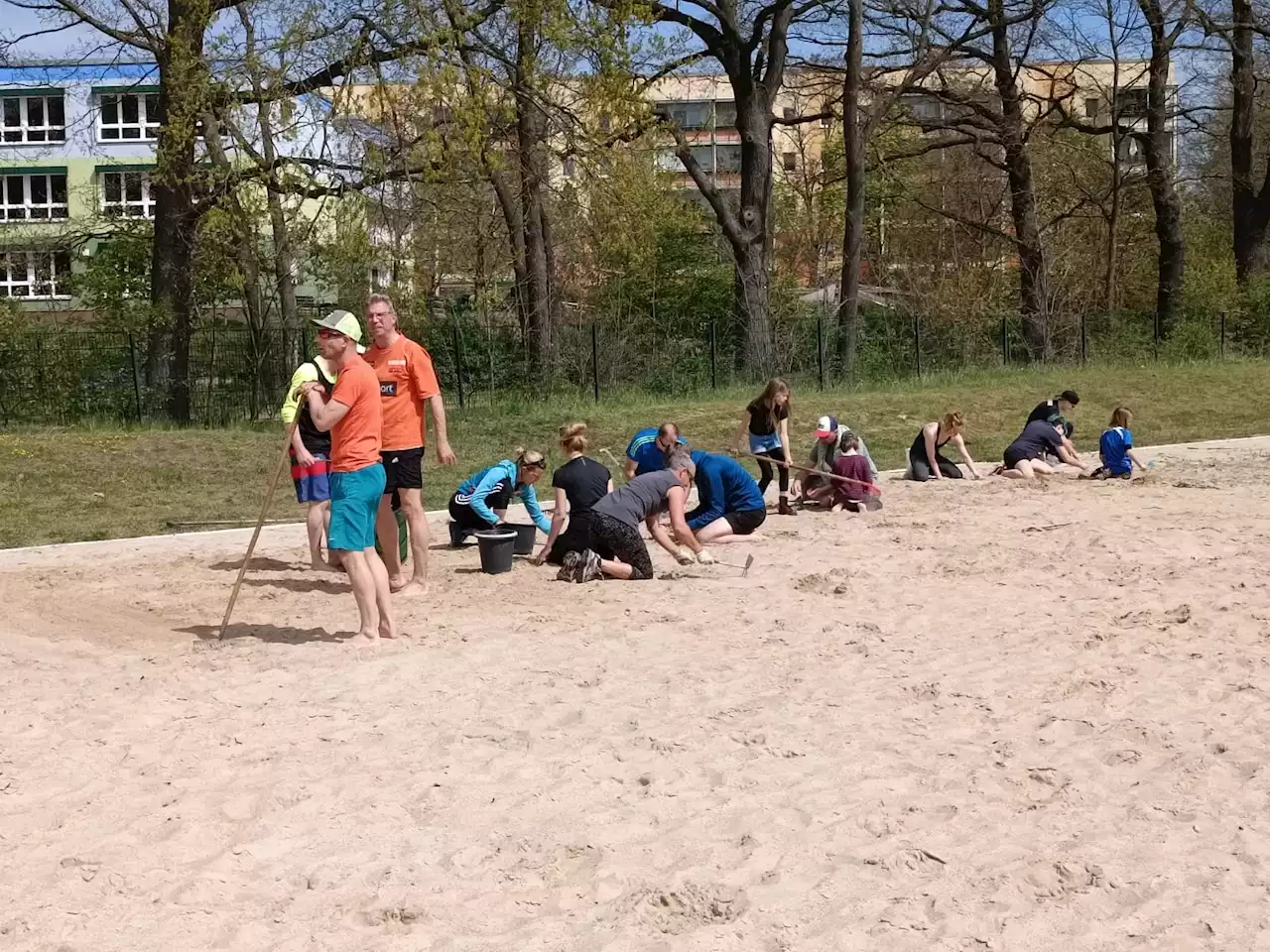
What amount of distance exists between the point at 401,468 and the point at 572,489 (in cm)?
178

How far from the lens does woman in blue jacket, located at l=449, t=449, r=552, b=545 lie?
35.2 feet

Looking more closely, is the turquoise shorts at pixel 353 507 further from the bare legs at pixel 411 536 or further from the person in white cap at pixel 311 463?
the person in white cap at pixel 311 463

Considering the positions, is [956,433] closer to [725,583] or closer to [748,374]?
[725,583]

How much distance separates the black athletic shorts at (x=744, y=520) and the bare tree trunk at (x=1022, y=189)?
21.0 metres

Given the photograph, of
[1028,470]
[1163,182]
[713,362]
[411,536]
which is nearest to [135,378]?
[713,362]

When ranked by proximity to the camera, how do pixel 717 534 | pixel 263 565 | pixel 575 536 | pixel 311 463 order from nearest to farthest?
pixel 311 463 < pixel 575 536 < pixel 263 565 < pixel 717 534

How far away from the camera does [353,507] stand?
7320 mm

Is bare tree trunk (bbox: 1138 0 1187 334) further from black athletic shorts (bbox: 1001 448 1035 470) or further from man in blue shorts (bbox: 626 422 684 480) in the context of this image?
man in blue shorts (bbox: 626 422 684 480)

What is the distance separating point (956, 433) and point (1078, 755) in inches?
400

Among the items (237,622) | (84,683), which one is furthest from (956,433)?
(84,683)

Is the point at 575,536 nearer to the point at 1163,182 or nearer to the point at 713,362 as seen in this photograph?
the point at 713,362

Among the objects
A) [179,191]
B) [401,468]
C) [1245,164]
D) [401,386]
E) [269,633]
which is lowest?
[269,633]

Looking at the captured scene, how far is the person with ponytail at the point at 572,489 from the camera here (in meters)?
10.3

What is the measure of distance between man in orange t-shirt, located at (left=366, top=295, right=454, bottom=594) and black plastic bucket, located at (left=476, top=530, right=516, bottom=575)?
1.01 m
